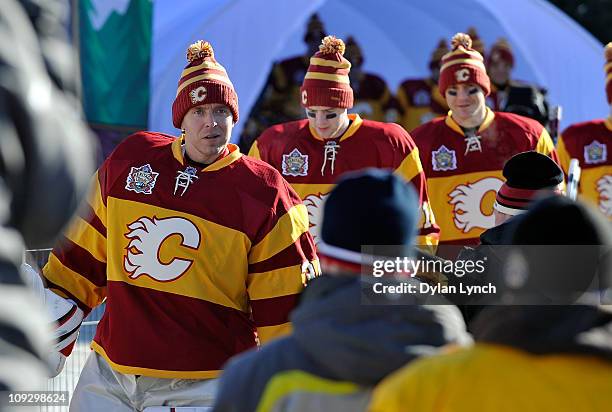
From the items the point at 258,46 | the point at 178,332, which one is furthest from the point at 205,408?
the point at 258,46

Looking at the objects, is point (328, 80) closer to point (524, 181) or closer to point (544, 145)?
point (544, 145)

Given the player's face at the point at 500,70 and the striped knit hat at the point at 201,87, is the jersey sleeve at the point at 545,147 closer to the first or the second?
the striped knit hat at the point at 201,87

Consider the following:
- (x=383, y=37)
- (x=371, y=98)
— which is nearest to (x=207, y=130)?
(x=371, y=98)

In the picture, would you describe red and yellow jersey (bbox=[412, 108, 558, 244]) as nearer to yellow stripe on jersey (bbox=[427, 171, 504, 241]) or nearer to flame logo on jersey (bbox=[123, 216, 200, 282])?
yellow stripe on jersey (bbox=[427, 171, 504, 241])

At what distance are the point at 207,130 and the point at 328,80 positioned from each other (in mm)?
2109

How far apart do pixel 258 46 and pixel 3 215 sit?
1227 centimetres

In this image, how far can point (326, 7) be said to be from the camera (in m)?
18.3

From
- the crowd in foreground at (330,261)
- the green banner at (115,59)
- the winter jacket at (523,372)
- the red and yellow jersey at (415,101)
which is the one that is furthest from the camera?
the red and yellow jersey at (415,101)

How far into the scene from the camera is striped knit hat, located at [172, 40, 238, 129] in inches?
210

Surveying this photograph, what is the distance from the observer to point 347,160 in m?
6.97

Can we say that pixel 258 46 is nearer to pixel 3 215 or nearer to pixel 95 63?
pixel 95 63

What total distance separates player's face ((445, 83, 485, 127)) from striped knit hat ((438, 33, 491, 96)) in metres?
0.04

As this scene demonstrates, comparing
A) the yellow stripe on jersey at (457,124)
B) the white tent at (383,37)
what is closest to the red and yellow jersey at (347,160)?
the yellow stripe on jersey at (457,124)

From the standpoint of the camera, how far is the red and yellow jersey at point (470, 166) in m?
7.42
